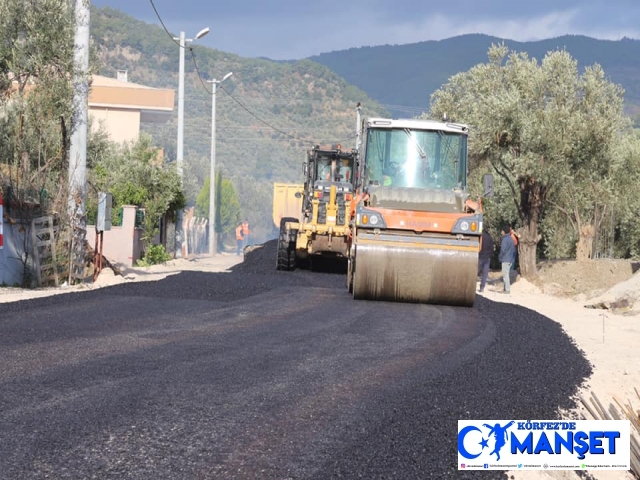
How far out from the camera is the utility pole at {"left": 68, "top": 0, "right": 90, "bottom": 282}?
20766 mm

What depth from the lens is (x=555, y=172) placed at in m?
31.1

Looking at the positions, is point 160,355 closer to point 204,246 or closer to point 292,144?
point 204,246

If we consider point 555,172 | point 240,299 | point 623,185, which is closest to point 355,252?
point 240,299

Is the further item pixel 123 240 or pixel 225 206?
pixel 225 206

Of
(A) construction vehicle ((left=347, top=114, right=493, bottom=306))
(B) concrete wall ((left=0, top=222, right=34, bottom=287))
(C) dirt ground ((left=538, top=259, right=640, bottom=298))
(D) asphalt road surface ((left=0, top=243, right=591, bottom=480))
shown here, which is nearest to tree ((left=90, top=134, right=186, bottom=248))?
(B) concrete wall ((left=0, top=222, right=34, bottom=287))

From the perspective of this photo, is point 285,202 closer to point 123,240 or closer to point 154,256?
point 154,256

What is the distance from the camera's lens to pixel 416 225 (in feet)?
54.9

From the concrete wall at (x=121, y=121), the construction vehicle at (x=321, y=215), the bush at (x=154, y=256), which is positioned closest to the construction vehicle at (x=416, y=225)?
the construction vehicle at (x=321, y=215)

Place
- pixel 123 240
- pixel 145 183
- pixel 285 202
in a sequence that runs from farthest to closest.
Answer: pixel 145 183 → pixel 285 202 → pixel 123 240

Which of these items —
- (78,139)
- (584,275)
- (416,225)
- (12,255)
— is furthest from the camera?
(584,275)

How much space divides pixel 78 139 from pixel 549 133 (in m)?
16.1

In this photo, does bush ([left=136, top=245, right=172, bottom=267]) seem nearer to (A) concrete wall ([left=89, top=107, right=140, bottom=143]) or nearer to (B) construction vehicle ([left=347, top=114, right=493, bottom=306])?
(B) construction vehicle ([left=347, top=114, right=493, bottom=306])

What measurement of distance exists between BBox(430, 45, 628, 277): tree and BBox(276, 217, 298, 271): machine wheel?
362 inches

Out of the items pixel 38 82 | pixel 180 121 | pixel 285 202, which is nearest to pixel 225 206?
pixel 180 121
